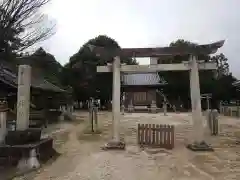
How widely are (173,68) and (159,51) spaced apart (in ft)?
3.17

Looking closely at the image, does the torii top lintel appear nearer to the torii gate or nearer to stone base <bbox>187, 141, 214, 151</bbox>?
the torii gate

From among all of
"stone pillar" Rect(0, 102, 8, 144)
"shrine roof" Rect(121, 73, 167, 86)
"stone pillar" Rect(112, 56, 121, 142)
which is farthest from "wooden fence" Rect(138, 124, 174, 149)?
"shrine roof" Rect(121, 73, 167, 86)

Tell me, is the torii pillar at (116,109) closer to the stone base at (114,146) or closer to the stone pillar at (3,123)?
the stone base at (114,146)

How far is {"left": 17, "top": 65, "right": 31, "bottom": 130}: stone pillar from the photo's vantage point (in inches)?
384

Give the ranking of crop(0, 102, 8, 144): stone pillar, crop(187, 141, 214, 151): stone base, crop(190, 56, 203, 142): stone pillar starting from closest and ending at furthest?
crop(0, 102, 8, 144): stone pillar → crop(187, 141, 214, 151): stone base → crop(190, 56, 203, 142): stone pillar

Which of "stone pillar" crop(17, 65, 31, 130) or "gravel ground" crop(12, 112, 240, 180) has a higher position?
"stone pillar" crop(17, 65, 31, 130)

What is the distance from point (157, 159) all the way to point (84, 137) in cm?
635

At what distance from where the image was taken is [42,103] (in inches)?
895

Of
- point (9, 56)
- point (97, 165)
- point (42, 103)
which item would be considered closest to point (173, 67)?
point (97, 165)

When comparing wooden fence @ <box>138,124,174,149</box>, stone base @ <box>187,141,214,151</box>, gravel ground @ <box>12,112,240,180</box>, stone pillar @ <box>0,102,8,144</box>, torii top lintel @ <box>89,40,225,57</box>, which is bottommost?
gravel ground @ <box>12,112,240,180</box>

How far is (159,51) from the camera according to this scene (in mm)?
12234

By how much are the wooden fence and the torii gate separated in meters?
0.92

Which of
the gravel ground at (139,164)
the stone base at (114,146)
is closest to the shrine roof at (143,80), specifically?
the gravel ground at (139,164)

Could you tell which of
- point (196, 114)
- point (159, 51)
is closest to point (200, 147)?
point (196, 114)
